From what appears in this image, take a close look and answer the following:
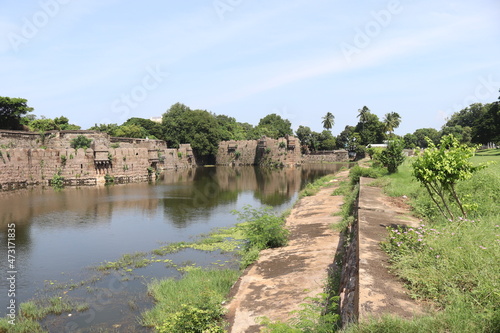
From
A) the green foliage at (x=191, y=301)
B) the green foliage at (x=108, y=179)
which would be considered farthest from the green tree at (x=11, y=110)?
the green foliage at (x=191, y=301)

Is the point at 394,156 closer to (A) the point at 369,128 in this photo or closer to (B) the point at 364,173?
(B) the point at 364,173

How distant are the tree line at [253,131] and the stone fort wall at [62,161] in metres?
7.65

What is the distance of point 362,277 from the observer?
4793 mm

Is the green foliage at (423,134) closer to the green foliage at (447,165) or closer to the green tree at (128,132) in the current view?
the green tree at (128,132)

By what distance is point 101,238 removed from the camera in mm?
14766

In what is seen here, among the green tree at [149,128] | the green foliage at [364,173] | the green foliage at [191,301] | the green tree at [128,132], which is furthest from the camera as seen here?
the green tree at [149,128]

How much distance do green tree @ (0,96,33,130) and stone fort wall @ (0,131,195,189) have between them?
609 cm

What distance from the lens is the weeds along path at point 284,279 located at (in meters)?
6.55

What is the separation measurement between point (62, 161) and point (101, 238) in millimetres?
22962

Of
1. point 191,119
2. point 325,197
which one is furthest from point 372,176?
point 191,119

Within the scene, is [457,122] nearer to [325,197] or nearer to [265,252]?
[325,197]

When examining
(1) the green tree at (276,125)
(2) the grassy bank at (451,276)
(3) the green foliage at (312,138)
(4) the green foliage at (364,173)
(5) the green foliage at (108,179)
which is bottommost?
(5) the green foliage at (108,179)

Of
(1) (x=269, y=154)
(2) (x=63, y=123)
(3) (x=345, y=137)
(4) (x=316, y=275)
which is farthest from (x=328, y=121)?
(4) (x=316, y=275)

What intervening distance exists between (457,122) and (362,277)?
95.7 m
